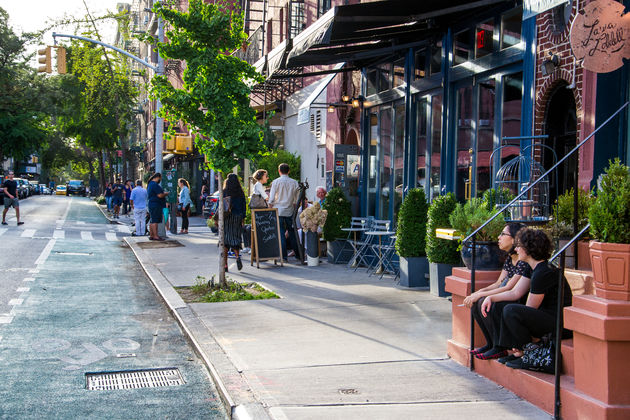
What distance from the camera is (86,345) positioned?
718 centimetres

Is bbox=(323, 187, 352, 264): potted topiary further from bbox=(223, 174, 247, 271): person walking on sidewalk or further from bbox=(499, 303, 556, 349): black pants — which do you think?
bbox=(499, 303, 556, 349): black pants

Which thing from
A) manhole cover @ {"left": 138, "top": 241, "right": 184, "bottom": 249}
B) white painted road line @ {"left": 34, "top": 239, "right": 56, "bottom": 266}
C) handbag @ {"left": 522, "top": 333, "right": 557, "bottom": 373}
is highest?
handbag @ {"left": 522, "top": 333, "right": 557, "bottom": 373}

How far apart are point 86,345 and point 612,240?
522cm

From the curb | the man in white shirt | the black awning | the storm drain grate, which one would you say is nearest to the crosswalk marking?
the curb

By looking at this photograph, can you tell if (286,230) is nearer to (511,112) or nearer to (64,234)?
(511,112)

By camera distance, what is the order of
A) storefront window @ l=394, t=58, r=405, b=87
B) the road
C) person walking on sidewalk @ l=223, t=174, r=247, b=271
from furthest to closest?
storefront window @ l=394, t=58, r=405, b=87
person walking on sidewalk @ l=223, t=174, r=247, b=271
the road

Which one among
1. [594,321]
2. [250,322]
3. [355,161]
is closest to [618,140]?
[594,321]

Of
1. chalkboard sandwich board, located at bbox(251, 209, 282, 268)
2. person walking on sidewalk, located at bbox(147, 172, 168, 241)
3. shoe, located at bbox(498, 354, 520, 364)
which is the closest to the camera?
shoe, located at bbox(498, 354, 520, 364)

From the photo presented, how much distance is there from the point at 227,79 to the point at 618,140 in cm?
539

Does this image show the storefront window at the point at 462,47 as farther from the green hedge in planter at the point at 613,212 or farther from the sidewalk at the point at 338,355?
the green hedge in planter at the point at 613,212

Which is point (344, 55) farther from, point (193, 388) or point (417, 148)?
point (193, 388)

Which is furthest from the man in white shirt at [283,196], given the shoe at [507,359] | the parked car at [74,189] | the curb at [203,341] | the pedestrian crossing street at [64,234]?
the parked car at [74,189]

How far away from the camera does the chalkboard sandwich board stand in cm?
1323

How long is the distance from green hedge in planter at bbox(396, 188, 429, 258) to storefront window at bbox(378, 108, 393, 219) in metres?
3.81
